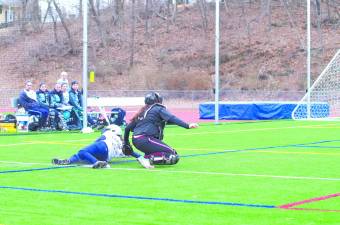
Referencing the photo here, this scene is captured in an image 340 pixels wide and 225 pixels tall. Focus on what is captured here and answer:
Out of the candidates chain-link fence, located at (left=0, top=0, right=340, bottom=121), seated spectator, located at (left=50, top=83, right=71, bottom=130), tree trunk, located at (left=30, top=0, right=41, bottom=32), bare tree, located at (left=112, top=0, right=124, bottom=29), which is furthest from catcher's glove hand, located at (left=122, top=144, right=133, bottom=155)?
bare tree, located at (left=112, top=0, right=124, bottom=29)

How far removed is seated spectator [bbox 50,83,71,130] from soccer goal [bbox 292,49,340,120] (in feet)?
38.0

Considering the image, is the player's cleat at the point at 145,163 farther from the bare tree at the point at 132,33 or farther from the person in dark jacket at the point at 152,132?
the bare tree at the point at 132,33

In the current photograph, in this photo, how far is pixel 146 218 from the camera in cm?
853

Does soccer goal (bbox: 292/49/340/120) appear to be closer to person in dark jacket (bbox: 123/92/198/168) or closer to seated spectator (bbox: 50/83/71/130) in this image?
seated spectator (bbox: 50/83/71/130)

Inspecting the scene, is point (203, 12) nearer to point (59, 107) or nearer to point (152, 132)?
point (59, 107)

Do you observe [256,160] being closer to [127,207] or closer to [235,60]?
[127,207]

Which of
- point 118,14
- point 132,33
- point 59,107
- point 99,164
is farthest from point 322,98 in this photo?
point 118,14

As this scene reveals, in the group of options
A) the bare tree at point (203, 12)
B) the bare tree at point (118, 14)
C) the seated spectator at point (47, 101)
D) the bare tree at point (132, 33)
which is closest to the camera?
the seated spectator at point (47, 101)

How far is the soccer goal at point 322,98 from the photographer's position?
35031 millimetres

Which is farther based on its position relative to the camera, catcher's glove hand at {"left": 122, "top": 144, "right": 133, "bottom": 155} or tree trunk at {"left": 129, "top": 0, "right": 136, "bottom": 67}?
tree trunk at {"left": 129, "top": 0, "right": 136, "bottom": 67}

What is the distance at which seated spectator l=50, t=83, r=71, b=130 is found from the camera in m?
26.5

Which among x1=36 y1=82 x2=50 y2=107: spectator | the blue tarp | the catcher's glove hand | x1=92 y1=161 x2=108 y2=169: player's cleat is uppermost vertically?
x1=36 y1=82 x2=50 y2=107: spectator

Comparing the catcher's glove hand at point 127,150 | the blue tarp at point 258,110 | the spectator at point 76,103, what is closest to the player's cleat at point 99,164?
the catcher's glove hand at point 127,150

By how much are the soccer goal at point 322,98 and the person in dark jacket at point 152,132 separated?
20.6 m
